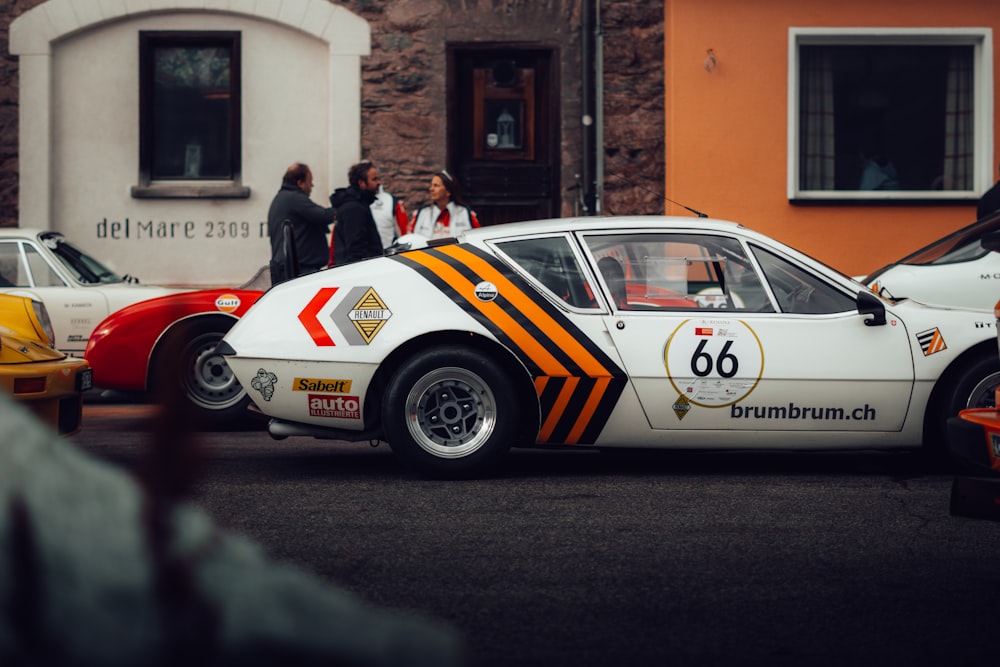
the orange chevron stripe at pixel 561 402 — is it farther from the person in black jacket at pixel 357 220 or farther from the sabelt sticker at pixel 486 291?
the person in black jacket at pixel 357 220

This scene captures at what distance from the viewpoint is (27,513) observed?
158 cm

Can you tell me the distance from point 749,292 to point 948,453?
1338 mm

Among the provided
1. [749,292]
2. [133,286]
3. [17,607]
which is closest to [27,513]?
[17,607]

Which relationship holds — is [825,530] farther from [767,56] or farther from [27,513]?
[767,56]

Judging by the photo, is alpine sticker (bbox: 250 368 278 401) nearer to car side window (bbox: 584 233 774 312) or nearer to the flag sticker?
car side window (bbox: 584 233 774 312)

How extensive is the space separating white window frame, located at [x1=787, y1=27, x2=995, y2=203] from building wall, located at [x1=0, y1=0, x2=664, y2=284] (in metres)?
1.46

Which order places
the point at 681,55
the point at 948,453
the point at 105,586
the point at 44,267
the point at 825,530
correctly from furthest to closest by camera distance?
the point at 681,55 → the point at 44,267 → the point at 948,453 → the point at 825,530 → the point at 105,586

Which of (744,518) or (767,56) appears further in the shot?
(767,56)

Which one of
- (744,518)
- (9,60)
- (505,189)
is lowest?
(744,518)

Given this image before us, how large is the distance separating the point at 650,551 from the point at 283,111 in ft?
37.3

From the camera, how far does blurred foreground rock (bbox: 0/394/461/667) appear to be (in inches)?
59.2

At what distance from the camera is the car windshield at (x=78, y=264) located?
11.5m

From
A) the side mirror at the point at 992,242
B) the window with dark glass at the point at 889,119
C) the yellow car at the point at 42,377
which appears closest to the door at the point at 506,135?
the window with dark glass at the point at 889,119

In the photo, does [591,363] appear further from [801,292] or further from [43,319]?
[43,319]
